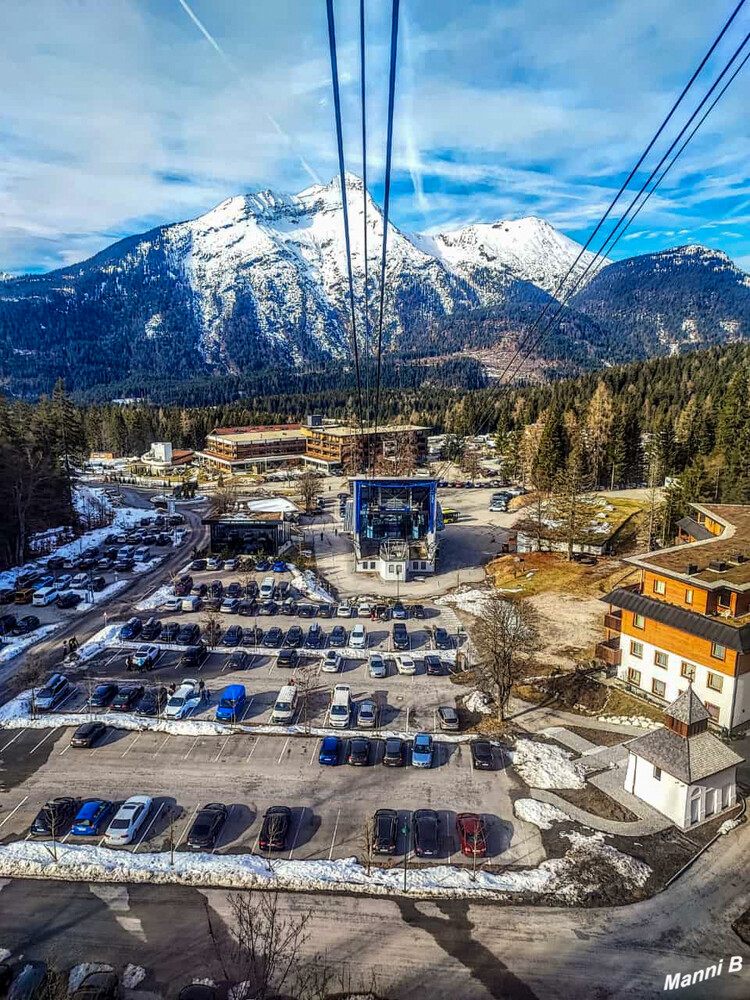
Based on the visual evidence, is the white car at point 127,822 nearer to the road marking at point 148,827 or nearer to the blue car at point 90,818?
the road marking at point 148,827

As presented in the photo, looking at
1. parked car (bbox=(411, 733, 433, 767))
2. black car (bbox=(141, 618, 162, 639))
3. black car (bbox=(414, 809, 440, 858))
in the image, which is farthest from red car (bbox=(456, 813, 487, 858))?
black car (bbox=(141, 618, 162, 639))

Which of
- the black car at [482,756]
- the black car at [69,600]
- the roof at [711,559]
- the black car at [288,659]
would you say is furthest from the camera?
the black car at [69,600]

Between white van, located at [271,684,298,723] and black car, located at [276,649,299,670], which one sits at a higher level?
white van, located at [271,684,298,723]

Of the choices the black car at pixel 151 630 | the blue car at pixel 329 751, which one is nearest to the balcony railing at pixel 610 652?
the blue car at pixel 329 751

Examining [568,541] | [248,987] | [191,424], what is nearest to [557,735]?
[248,987]

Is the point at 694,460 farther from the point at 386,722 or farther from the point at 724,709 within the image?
the point at 386,722

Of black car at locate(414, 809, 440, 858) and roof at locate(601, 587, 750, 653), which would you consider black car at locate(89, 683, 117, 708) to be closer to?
black car at locate(414, 809, 440, 858)

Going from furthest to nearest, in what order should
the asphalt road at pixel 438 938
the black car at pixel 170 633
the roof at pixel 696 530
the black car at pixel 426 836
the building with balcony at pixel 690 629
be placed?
1. the roof at pixel 696 530
2. the black car at pixel 170 633
3. the building with balcony at pixel 690 629
4. the black car at pixel 426 836
5. the asphalt road at pixel 438 938
